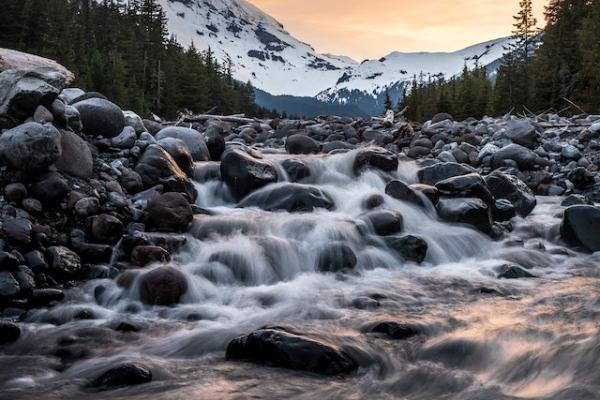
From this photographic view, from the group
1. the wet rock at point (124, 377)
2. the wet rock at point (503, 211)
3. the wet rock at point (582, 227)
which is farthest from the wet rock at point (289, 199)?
the wet rock at point (124, 377)

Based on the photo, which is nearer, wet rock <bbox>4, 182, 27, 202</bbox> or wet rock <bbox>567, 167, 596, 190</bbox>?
wet rock <bbox>4, 182, 27, 202</bbox>

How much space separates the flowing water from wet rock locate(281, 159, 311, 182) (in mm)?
A: 2109

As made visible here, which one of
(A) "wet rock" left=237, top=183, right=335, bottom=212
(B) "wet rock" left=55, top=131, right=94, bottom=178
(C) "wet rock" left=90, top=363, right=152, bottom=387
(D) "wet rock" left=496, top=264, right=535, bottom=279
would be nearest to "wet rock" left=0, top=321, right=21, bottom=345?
(C) "wet rock" left=90, top=363, right=152, bottom=387

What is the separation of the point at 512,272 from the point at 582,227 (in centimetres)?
207

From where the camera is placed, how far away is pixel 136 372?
4.07 m

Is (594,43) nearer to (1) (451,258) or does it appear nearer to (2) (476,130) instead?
(2) (476,130)

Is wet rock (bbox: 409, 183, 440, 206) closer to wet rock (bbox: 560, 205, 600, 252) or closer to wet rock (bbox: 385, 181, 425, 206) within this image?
wet rock (bbox: 385, 181, 425, 206)

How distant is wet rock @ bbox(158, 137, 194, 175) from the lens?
969cm

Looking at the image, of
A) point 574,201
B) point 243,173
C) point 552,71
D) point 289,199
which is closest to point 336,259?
point 289,199

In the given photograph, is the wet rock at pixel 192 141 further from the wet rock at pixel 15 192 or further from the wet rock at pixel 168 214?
the wet rock at pixel 15 192

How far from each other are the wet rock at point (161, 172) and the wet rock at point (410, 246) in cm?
335

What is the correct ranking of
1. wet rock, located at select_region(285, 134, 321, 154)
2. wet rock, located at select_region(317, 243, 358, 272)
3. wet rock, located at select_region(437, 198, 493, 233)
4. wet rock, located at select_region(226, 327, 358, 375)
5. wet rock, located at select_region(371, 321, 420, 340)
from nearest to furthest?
wet rock, located at select_region(226, 327, 358, 375) < wet rock, located at select_region(371, 321, 420, 340) < wet rock, located at select_region(317, 243, 358, 272) < wet rock, located at select_region(437, 198, 493, 233) < wet rock, located at select_region(285, 134, 321, 154)

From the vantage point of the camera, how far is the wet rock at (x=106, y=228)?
22.2 feet

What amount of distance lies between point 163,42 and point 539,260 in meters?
57.6
